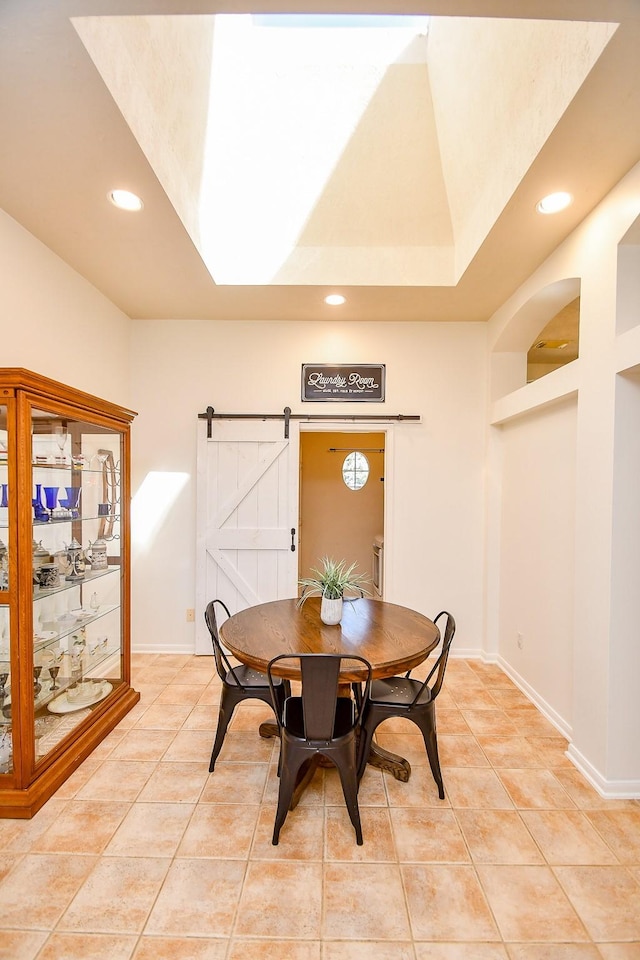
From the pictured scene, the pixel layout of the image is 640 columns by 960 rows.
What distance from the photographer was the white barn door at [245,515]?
12.5 ft

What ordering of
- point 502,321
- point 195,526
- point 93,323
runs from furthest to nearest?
point 195,526
point 502,321
point 93,323

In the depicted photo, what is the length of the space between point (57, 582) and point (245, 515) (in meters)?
1.68

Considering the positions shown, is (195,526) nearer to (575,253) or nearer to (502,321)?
(502,321)

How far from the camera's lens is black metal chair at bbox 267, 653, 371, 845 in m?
1.74

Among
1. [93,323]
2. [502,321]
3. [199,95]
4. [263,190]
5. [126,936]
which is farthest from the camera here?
[502,321]

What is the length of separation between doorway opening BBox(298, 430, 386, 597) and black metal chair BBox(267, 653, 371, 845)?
163 inches

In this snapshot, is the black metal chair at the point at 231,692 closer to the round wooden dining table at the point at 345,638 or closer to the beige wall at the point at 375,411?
the round wooden dining table at the point at 345,638

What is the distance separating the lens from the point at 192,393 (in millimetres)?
3865

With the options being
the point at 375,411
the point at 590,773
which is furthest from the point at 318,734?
the point at 375,411

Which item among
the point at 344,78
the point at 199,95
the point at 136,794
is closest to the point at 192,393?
the point at 199,95

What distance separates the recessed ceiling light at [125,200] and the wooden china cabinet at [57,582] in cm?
98

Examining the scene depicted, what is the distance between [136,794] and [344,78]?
3990 millimetres

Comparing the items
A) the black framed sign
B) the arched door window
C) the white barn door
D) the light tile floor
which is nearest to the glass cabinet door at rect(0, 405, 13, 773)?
the light tile floor

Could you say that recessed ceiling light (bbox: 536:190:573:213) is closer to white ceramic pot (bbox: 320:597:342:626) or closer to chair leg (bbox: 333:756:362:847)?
white ceramic pot (bbox: 320:597:342:626)
